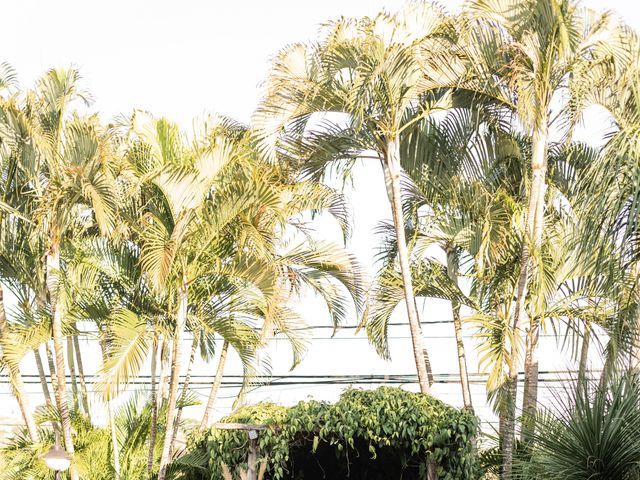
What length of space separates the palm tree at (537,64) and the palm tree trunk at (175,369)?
354cm

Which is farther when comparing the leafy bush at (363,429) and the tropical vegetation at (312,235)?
the tropical vegetation at (312,235)

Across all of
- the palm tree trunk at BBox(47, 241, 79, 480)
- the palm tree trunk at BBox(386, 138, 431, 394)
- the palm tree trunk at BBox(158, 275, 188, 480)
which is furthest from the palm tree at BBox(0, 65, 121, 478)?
the palm tree trunk at BBox(386, 138, 431, 394)

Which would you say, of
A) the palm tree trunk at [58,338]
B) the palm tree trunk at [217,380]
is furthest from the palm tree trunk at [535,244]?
the palm tree trunk at [58,338]

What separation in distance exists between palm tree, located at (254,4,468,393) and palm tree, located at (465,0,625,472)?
67cm

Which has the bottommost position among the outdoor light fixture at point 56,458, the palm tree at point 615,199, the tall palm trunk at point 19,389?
the outdoor light fixture at point 56,458

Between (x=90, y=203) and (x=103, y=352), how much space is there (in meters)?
2.07

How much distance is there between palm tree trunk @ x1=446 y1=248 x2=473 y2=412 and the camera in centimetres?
1077

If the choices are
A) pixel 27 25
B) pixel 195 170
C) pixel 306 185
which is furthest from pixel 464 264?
pixel 27 25

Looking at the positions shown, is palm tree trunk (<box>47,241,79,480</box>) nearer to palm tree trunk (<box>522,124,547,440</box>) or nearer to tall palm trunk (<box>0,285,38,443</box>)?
tall palm trunk (<box>0,285,38,443</box>)

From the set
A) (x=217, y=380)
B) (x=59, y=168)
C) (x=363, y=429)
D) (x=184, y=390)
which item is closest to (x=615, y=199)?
(x=363, y=429)

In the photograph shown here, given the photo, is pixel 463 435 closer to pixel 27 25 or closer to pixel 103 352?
pixel 103 352

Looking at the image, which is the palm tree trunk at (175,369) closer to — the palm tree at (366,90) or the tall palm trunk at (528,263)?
the palm tree at (366,90)

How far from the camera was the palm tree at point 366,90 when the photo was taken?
9414mm

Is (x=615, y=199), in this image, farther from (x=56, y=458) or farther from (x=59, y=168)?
(x=59, y=168)
